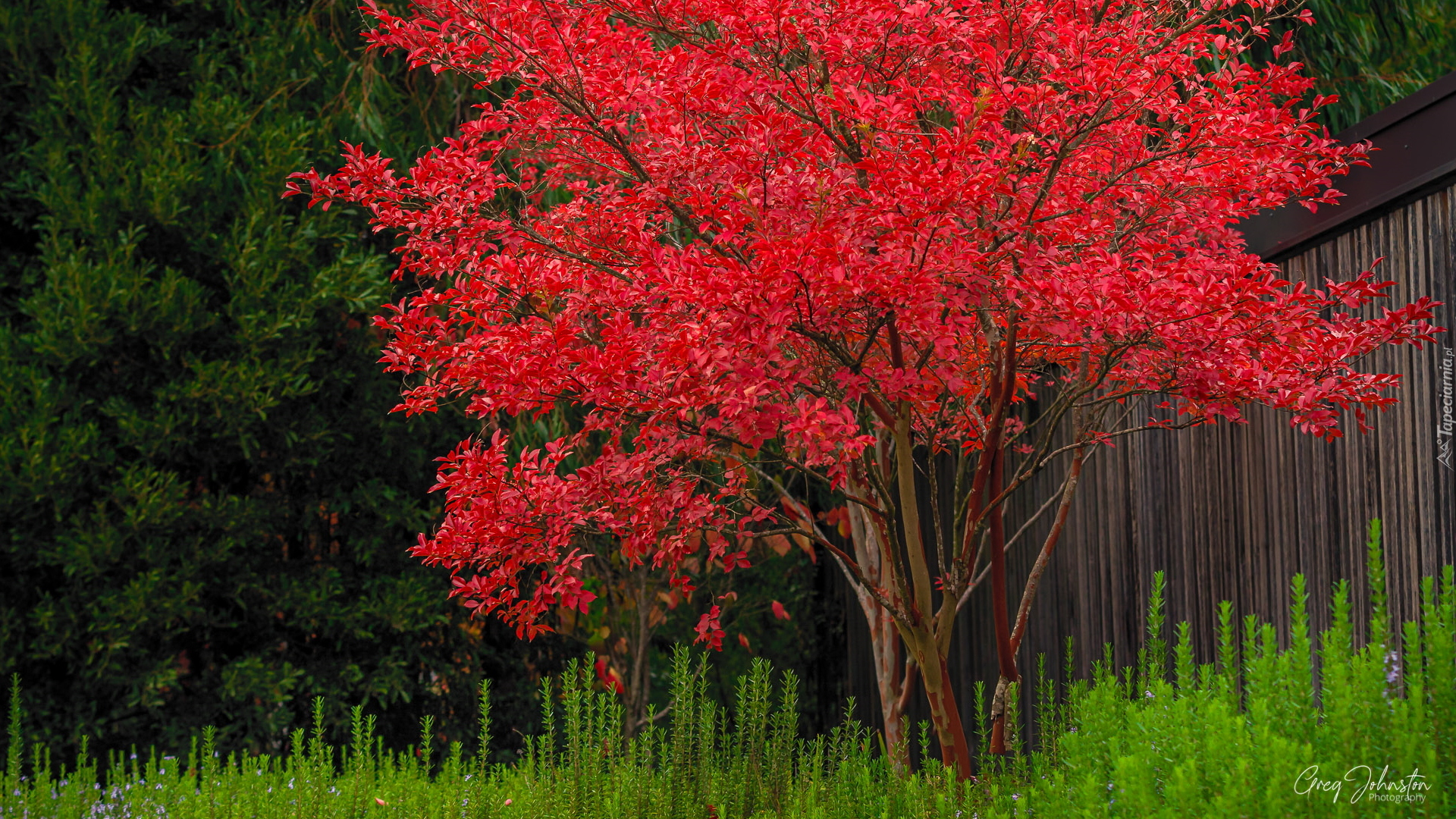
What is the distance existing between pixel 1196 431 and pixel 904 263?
80.7 inches

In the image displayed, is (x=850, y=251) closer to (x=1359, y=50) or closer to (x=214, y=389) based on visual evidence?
(x=214, y=389)

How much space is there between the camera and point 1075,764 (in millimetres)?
2850

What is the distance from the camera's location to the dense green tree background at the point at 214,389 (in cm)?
626

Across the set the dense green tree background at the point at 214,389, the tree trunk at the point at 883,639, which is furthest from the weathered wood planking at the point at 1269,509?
the dense green tree background at the point at 214,389

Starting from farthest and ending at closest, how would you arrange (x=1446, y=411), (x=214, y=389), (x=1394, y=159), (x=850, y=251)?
(x=214, y=389)
(x=1394, y=159)
(x=1446, y=411)
(x=850, y=251)

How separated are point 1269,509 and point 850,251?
2077mm

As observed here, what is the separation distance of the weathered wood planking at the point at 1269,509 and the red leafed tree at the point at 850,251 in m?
0.17

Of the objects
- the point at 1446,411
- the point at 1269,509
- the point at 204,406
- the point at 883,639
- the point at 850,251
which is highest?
the point at 850,251

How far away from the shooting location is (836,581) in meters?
8.41

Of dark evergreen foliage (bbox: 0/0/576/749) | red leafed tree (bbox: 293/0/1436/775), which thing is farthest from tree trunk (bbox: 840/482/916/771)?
dark evergreen foliage (bbox: 0/0/576/749)

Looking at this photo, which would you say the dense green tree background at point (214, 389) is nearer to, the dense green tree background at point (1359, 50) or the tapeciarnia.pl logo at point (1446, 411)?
the dense green tree background at point (1359, 50)

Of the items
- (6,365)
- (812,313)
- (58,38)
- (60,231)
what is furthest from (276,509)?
(812,313)

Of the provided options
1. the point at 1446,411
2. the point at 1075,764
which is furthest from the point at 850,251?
the point at 1446,411

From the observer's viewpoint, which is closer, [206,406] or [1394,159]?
[1394,159]
